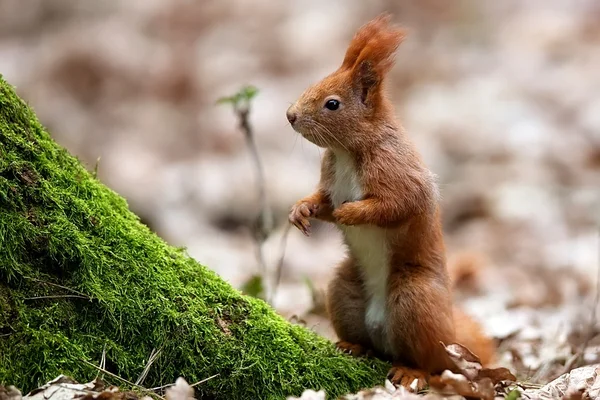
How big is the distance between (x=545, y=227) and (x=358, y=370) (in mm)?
6063

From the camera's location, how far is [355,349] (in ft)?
12.7

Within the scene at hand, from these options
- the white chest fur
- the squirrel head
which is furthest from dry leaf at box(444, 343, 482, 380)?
the squirrel head

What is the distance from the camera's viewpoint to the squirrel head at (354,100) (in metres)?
3.62

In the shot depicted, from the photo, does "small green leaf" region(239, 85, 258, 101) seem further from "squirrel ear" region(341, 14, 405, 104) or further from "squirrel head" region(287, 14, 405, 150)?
"squirrel ear" region(341, 14, 405, 104)

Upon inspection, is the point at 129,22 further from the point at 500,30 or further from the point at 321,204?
the point at 321,204

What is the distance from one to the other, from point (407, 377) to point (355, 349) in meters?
0.38

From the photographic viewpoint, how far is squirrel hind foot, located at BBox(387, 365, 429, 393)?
3512 millimetres

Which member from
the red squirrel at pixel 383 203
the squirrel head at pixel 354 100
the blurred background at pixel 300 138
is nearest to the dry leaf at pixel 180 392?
the red squirrel at pixel 383 203

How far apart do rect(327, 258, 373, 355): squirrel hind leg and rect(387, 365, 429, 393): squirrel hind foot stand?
0.83ft

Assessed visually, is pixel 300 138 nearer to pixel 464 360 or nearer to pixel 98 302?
pixel 464 360

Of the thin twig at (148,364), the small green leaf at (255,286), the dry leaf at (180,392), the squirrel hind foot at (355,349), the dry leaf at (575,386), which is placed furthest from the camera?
the small green leaf at (255,286)

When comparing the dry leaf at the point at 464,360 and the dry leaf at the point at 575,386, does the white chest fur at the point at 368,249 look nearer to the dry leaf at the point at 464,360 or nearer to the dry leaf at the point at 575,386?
the dry leaf at the point at 464,360

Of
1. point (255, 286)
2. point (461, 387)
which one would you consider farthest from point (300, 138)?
point (461, 387)

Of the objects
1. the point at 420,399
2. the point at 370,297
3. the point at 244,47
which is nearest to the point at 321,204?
the point at 370,297
